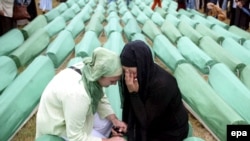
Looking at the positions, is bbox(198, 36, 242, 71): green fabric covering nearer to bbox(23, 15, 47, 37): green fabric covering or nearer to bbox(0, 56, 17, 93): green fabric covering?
bbox(0, 56, 17, 93): green fabric covering

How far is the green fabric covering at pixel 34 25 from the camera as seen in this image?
4587 millimetres

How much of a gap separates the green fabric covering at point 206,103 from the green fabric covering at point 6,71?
139 centimetres

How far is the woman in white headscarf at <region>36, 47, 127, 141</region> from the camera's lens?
1.63 metres

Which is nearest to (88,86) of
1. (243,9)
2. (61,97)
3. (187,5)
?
(61,97)

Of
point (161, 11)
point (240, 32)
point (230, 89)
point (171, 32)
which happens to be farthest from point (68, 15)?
point (230, 89)

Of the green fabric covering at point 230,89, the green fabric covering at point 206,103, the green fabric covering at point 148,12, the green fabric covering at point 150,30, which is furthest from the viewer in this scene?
the green fabric covering at point 148,12

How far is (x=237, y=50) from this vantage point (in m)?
3.76

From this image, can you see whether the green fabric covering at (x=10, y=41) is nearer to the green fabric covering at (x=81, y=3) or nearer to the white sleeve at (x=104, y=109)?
the white sleeve at (x=104, y=109)

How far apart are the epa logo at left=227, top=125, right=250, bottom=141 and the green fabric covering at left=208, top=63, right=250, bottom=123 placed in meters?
0.36

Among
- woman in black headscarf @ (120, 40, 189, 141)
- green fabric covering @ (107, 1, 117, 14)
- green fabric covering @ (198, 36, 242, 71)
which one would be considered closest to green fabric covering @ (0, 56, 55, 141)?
woman in black headscarf @ (120, 40, 189, 141)

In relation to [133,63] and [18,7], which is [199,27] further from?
[133,63]

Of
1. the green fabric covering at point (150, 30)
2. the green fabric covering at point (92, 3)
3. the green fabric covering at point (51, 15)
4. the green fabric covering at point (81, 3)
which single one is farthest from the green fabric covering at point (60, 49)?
the green fabric covering at point (92, 3)

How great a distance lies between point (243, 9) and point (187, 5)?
1.78 metres

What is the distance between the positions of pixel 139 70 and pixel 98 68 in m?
0.21
